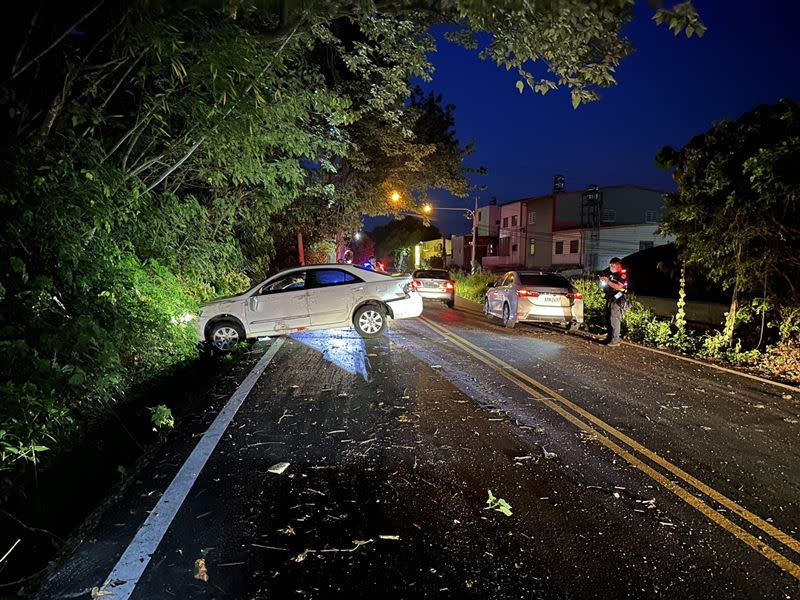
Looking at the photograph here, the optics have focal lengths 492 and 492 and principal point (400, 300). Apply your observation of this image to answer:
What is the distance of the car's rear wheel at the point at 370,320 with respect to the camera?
438 inches

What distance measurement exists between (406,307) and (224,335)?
4021mm

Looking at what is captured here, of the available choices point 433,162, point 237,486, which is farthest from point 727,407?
point 433,162

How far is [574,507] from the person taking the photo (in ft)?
12.0

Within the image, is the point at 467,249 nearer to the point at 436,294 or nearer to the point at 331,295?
the point at 436,294

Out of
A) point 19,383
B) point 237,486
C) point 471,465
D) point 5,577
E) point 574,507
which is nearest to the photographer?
point 5,577

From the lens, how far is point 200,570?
2.87 m

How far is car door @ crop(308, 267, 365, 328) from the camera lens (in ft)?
35.2

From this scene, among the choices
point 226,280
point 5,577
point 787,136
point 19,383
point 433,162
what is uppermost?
point 433,162

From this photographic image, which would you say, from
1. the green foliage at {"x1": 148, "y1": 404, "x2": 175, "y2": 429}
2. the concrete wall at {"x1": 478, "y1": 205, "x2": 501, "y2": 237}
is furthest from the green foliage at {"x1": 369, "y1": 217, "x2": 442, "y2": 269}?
the green foliage at {"x1": 148, "y1": 404, "x2": 175, "y2": 429}

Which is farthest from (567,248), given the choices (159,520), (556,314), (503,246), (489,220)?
(159,520)

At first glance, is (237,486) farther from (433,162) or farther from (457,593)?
(433,162)

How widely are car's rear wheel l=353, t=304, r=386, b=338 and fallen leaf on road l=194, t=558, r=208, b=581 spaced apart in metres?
8.23

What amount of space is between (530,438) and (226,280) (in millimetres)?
12122

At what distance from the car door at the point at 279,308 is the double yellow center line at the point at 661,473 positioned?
4777 millimetres
